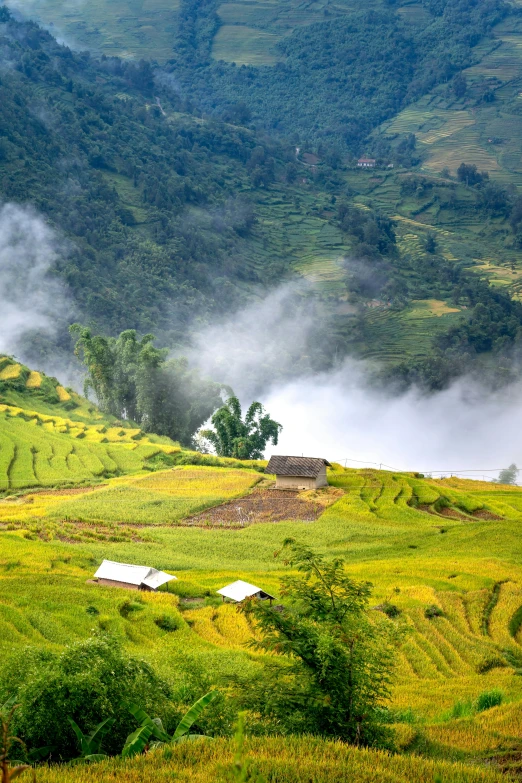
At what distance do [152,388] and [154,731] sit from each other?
68462 mm

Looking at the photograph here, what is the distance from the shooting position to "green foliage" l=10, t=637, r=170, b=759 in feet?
38.2

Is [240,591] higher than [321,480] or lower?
lower

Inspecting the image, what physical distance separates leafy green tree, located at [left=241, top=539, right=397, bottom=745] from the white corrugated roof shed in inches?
655

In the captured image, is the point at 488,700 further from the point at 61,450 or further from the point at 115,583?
the point at 61,450

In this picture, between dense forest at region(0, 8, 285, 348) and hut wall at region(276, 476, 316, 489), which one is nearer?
hut wall at region(276, 476, 316, 489)

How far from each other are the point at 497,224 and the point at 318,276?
40.8m

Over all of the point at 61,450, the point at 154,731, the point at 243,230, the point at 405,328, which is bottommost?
the point at 154,731

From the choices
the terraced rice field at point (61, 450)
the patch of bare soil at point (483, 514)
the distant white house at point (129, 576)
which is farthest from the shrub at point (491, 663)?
the terraced rice field at point (61, 450)

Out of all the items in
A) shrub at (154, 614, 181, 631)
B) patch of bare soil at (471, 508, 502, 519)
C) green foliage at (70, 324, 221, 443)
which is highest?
green foliage at (70, 324, 221, 443)

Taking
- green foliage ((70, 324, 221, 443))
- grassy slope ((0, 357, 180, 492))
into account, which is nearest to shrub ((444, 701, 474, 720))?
grassy slope ((0, 357, 180, 492))

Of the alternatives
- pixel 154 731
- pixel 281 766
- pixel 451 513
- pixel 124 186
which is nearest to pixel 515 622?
pixel 451 513

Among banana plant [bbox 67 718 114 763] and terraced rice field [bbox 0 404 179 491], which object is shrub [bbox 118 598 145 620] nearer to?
banana plant [bbox 67 718 114 763]

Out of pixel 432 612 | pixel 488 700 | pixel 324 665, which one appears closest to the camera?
pixel 324 665

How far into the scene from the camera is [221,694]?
13164 mm
